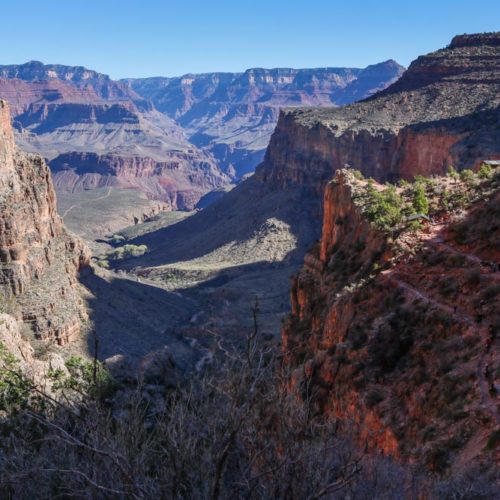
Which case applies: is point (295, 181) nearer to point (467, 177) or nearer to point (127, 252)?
point (127, 252)

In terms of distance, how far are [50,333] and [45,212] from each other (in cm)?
1520

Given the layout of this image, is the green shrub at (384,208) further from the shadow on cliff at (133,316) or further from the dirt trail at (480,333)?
the shadow on cliff at (133,316)

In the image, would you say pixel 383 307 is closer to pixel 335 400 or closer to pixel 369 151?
pixel 335 400

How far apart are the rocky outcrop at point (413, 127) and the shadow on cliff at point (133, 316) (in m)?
31.4

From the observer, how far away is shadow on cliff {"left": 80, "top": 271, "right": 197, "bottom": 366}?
55156mm

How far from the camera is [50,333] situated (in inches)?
1951

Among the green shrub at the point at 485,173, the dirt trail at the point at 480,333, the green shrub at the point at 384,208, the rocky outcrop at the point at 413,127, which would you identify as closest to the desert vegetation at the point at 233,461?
the dirt trail at the point at 480,333

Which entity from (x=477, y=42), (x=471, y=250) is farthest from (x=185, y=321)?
(x=477, y=42)

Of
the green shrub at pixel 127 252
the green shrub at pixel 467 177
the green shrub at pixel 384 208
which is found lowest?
the green shrub at pixel 127 252

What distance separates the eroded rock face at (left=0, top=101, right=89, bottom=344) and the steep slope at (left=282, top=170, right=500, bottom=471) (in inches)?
1040

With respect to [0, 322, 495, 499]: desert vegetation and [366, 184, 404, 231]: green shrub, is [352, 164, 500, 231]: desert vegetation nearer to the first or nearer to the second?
[366, 184, 404, 231]: green shrub

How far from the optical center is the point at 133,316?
211 ft

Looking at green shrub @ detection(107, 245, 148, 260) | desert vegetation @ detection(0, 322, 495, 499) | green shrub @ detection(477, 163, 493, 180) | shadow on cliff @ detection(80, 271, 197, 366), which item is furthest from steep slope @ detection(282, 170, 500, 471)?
green shrub @ detection(107, 245, 148, 260)

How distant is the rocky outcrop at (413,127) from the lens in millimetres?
69812
